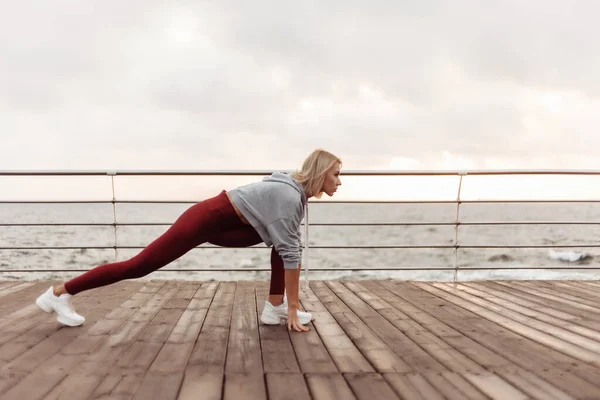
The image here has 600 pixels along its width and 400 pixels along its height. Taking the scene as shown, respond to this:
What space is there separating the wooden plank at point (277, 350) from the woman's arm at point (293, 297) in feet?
0.17

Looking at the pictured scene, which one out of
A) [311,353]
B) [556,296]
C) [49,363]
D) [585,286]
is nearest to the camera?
[49,363]

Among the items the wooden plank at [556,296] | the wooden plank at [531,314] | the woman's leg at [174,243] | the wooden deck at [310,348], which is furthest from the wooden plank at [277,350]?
the wooden plank at [556,296]

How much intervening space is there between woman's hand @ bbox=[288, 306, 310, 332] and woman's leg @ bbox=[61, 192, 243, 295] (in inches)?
21.7

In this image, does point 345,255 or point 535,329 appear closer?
point 535,329

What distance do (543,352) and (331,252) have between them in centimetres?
1356

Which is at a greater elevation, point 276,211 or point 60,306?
point 276,211

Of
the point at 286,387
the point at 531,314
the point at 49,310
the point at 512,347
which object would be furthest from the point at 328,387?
the point at 531,314

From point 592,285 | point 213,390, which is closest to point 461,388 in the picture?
point 213,390

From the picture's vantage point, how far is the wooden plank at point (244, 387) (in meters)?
1.43

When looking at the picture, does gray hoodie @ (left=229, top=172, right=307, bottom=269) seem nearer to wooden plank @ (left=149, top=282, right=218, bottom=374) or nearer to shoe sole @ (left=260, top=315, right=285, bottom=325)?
shoe sole @ (left=260, top=315, right=285, bottom=325)

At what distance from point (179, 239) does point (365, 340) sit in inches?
40.2

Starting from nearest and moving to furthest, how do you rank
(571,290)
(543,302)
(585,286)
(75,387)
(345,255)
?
(75,387) < (543,302) < (571,290) < (585,286) < (345,255)

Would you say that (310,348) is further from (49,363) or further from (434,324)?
(49,363)

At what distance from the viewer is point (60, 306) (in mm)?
2236
